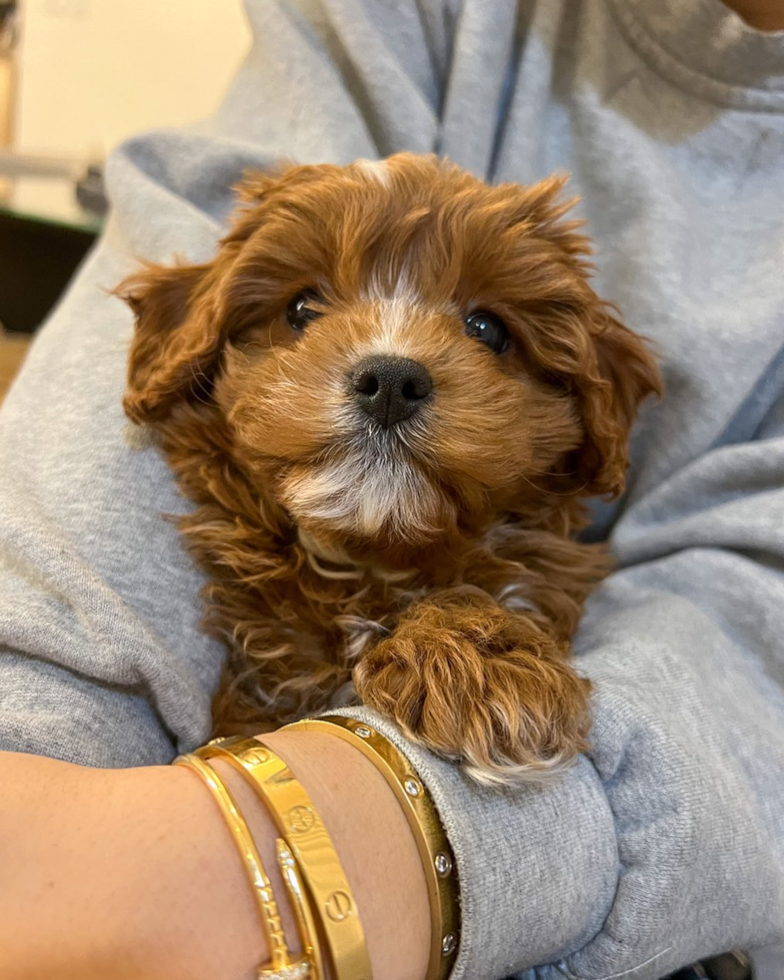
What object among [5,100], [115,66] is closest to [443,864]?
[115,66]

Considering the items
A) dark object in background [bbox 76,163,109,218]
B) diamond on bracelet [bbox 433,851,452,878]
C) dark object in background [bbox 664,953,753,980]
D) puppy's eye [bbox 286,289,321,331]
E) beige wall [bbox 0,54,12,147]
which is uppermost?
puppy's eye [bbox 286,289,321,331]

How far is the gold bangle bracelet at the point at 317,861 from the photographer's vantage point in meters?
0.76

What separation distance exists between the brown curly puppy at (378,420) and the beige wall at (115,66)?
2.75 meters

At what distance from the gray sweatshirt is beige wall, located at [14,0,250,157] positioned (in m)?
2.19

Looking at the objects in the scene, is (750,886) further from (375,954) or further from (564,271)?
(564,271)

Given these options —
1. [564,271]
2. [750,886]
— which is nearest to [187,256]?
[564,271]

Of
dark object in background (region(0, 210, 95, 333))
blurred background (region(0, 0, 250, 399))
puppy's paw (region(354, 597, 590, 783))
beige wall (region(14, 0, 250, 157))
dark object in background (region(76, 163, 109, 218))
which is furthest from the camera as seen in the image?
beige wall (region(14, 0, 250, 157))

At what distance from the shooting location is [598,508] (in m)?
1.68

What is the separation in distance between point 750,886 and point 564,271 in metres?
0.95

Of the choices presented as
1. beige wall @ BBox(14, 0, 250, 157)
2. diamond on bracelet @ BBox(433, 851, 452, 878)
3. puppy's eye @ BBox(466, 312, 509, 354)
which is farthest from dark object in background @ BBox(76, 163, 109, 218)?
diamond on bracelet @ BBox(433, 851, 452, 878)

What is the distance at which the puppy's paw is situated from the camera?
3.10 feet

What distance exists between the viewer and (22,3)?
12.7 ft

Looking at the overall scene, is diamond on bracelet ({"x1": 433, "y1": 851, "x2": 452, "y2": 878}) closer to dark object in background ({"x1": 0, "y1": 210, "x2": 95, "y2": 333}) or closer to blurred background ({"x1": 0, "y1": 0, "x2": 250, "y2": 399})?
dark object in background ({"x1": 0, "y1": 210, "x2": 95, "y2": 333})

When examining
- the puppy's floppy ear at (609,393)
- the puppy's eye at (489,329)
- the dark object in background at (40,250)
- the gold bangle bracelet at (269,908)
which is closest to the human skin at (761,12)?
the puppy's floppy ear at (609,393)
